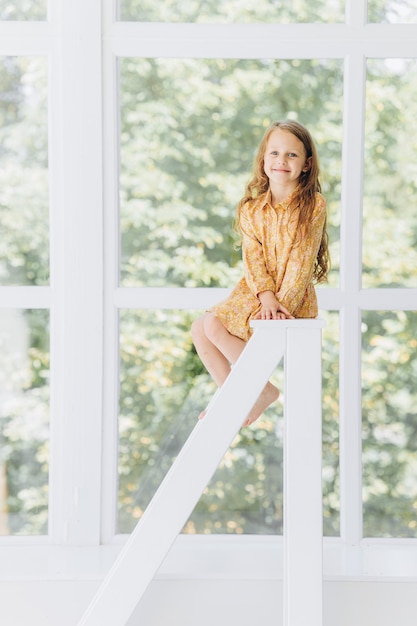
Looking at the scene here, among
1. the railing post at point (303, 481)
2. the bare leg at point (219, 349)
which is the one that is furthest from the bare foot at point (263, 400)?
the railing post at point (303, 481)

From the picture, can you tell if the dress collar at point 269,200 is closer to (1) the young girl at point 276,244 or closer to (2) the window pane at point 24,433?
(1) the young girl at point 276,244

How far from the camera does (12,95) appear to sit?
204 cm

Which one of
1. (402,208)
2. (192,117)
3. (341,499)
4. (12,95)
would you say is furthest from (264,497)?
(12,95)

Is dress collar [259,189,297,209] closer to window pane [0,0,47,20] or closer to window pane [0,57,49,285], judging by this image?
window pane [0,57,49,285]

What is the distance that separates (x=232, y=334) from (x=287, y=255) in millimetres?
205

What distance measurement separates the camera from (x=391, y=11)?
201 centimetres

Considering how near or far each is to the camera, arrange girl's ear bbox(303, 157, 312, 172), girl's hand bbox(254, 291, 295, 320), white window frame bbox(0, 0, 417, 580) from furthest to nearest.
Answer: white window frame bbox(0, 0, 417, 580) < girl's ear bbox(303, 157, 312, 172) < girl's hand bbox(254, 291, 295, 320)

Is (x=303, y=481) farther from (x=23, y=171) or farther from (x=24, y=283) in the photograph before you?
(x=23, y=171)

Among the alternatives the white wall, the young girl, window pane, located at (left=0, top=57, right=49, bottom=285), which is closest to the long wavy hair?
the young girl

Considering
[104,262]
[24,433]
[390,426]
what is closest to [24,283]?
[104,262]

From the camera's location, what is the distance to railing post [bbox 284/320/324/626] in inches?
58.7

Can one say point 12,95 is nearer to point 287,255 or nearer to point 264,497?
point 287,255

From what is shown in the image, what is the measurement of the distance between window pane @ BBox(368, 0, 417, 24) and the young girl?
490 mm

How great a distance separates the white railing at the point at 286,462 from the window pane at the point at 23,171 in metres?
0.75
